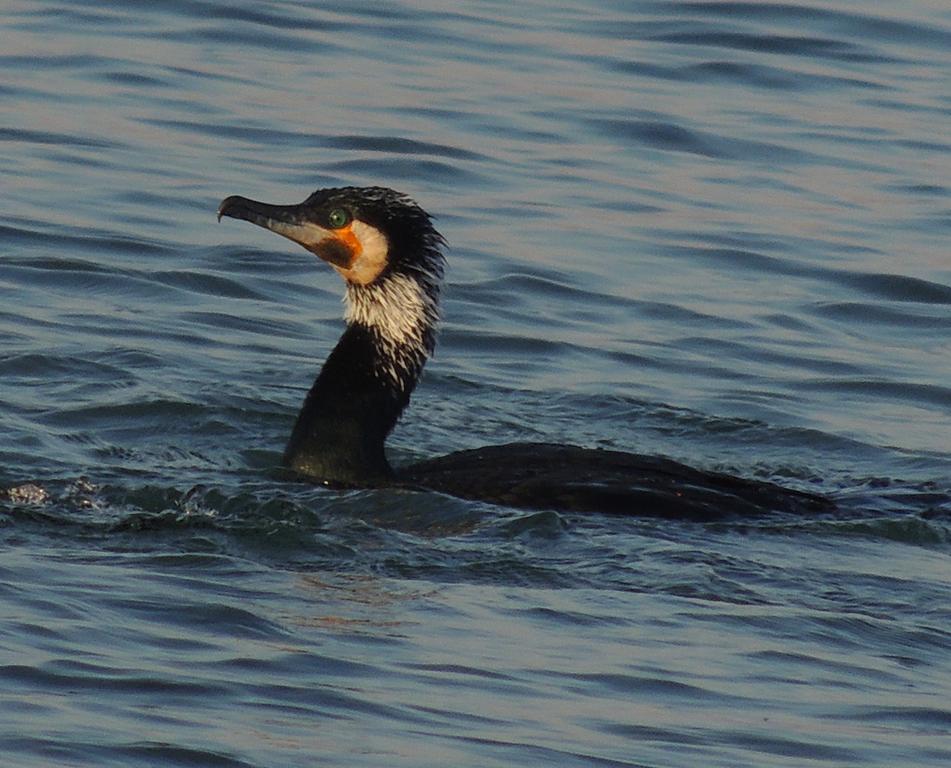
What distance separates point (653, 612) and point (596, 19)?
39.7 ft

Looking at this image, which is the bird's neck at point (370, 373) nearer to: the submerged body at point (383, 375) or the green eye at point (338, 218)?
the submerged body at point (383, 375)

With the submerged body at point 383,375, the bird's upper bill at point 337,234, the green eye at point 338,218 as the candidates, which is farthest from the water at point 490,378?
the green eye at point 338,218

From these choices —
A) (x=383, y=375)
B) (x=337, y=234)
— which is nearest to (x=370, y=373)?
(x=383, y=375)

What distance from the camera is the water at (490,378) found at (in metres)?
6.77

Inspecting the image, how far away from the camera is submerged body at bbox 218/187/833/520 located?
30.0 feet

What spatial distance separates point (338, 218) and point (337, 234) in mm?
63

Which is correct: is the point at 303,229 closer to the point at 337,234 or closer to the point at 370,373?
the point at 337,234

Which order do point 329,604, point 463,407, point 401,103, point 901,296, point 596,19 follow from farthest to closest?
point 596,19 < point 401,103 < point 901,296 < point 463,407 < point 329,604

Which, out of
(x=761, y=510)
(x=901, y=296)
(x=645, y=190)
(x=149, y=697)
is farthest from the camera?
(x=645, y=190)

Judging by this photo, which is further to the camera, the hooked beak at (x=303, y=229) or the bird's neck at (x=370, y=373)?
the hooked beak at (x=303, y=229)

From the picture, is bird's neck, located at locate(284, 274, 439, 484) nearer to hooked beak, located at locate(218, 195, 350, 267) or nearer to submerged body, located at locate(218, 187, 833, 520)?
submerged body, located at locate(218, 187, 833, 520)

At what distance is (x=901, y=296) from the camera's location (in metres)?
13.9

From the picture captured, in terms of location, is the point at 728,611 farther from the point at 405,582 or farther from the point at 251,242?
the point at 251,242

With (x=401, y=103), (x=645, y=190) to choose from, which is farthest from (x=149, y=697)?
(x=401, y=103)
